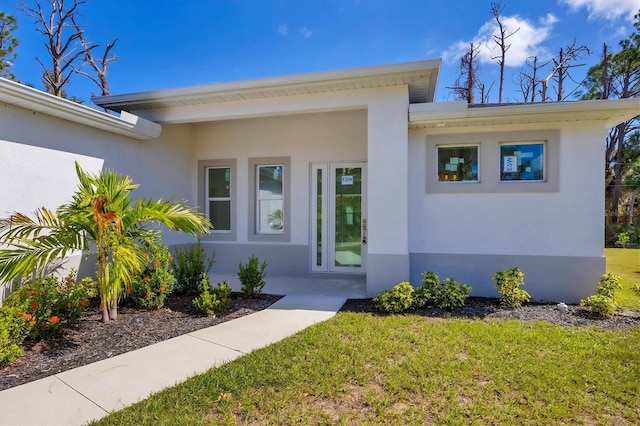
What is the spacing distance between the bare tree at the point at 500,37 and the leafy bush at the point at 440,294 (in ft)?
45.6

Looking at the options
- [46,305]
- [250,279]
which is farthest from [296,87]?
[46,305]

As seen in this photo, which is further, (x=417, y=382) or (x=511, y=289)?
(x=511, y=289)

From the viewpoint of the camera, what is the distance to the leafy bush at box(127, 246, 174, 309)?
523 cm

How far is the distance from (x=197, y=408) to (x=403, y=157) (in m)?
4.81

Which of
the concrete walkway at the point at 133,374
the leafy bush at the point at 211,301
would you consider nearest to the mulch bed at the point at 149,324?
the leafy bush at the point at 211,301

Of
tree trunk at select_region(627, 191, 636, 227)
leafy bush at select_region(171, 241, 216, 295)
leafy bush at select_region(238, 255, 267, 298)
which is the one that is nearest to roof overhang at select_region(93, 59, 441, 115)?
leafy bush at select_region(171, 241, 216, 295)

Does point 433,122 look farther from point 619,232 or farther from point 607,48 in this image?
point 607,48

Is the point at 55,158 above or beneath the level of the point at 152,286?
above

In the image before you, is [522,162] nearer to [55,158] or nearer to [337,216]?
[337,216]

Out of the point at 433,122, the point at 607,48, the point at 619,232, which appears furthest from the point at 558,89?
the point at 433,122

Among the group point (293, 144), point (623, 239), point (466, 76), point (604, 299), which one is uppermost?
point (466, 76)

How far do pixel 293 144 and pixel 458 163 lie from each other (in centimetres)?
389

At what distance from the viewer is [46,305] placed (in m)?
4.03

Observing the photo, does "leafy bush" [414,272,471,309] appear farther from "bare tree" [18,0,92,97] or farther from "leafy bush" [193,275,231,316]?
"bare tree" [18,0,92,97]
